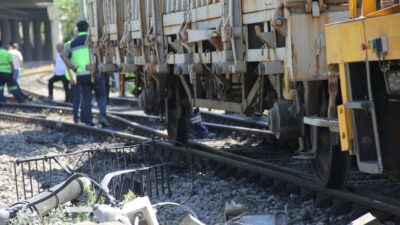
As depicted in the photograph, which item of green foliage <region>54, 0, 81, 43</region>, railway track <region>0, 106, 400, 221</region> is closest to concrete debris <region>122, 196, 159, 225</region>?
railway track <region>0, 106, 400, 221</region>

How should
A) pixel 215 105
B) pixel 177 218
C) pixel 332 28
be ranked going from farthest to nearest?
pixel 215 105 < pixel 177 218 < pixel 332 28

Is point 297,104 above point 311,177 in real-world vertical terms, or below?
above

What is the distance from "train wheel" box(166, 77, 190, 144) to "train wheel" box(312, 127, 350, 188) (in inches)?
166

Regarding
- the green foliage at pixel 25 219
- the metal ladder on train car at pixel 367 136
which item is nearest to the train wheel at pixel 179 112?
the green foliage at pixel 25 219

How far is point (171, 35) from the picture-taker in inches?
456

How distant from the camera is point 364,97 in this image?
6742 millimetres

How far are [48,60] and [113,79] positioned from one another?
38.8 m

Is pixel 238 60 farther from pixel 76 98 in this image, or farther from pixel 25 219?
pixel 76 98

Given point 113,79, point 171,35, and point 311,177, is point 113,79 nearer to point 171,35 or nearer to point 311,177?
point 171,35

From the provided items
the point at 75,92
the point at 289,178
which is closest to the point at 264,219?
the point at 289,178

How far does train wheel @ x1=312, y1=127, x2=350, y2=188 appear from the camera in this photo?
27.3 ft

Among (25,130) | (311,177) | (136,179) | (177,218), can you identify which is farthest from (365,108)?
(25,130)

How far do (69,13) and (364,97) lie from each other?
49882 millimetres

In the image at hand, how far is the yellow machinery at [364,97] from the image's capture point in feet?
21.3
